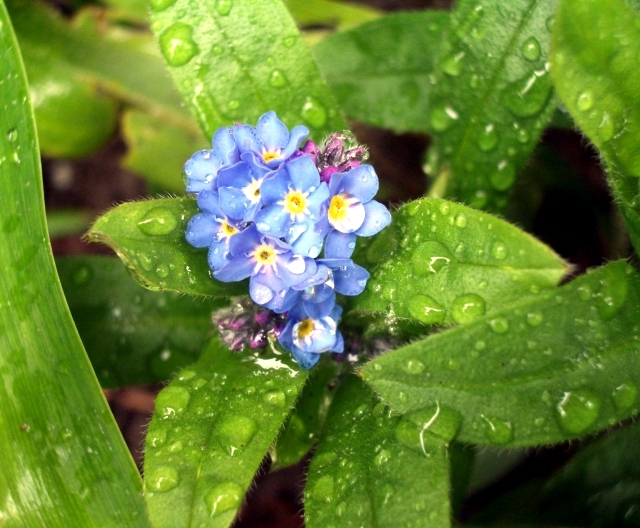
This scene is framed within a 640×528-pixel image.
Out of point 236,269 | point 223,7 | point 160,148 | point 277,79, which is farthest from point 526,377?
point 160,148

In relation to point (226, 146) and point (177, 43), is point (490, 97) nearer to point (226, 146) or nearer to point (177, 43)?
point (226, 146)

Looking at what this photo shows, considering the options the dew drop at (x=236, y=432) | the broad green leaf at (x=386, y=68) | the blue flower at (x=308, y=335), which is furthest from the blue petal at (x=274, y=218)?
the broad green leaf at (x=386, y=68)

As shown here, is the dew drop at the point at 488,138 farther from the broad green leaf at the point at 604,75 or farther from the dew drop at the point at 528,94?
the broad green leaf at the point at 604,75

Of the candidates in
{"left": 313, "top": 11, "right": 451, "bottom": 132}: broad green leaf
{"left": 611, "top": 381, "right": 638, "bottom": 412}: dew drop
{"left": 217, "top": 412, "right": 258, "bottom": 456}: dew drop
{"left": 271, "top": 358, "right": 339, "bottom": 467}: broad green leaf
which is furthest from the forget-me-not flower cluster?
{"left": 313, "top": 11, "right": 451, "bottom": 132}: broad green leaf

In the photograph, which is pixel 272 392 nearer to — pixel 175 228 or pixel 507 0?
pixel 175 228

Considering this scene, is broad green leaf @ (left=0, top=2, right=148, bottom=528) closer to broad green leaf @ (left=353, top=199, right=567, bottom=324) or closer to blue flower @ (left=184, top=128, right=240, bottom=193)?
blue flower @ (left=184, top=128, right=240, bottom=193)

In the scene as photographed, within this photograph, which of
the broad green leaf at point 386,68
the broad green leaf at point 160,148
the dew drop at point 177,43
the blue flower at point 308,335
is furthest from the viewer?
the broad green leaf at point 160,148

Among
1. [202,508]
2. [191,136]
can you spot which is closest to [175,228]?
[202,508]
